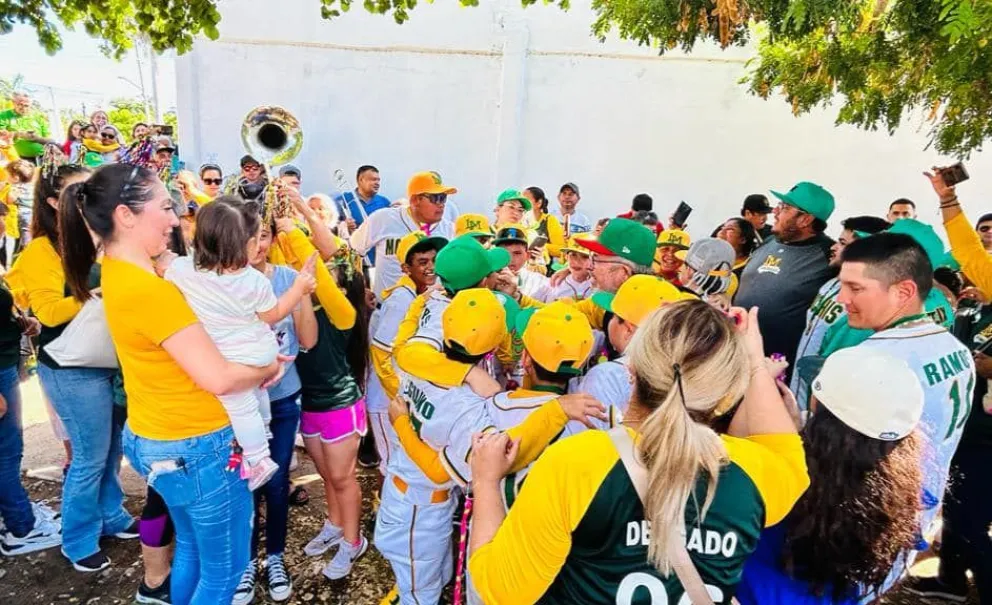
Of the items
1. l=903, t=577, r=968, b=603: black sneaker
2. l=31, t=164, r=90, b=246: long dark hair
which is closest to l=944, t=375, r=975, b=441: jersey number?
l=903, t=577, r=968, b=603: black sneaker

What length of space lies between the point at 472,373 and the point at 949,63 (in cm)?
268

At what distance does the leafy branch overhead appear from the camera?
8.38ft

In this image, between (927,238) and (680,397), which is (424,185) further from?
(680,397)

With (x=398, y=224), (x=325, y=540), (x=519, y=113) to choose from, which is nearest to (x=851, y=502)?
(x=325, y=540)

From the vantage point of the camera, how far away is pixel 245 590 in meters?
2.99

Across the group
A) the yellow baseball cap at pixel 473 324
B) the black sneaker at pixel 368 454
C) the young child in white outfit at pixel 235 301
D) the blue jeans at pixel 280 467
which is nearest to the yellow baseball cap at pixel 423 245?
the blue jeans at pixel 280 467

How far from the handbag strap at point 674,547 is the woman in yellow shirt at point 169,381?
1472mm

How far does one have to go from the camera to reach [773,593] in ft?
5.73

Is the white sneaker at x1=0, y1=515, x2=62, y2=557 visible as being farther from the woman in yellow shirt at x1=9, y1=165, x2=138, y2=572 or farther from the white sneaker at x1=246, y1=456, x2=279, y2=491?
the white sneaker at x1=246, y1=456, x2=279, y2=491

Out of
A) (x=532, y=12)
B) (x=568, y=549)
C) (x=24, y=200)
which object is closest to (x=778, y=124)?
(x=532, y=12)

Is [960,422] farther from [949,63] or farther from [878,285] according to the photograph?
[949,63]

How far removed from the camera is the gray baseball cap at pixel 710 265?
3582mm

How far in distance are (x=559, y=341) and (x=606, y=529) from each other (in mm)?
866

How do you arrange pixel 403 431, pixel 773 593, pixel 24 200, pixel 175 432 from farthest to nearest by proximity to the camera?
pixel 24 200, pixel 403 431, pixel 175 432, pixel 773 593
